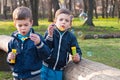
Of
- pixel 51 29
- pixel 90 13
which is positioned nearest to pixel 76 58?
pixel 51 29

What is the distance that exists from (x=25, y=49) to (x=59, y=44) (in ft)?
1.79

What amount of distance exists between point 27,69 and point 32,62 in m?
0.09

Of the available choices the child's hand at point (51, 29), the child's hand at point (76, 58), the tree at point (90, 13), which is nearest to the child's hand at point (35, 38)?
the child's hand at point (51, 29)

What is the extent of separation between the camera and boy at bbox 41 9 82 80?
14.5 feet

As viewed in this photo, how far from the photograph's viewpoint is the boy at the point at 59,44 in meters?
4.42

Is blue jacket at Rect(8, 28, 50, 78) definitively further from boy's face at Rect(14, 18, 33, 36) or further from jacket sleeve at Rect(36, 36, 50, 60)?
boy's face at Rect(14, 18, 33, 36)

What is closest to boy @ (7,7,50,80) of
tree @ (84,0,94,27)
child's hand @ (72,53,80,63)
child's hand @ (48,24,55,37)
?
child's hand @ (48,24,55,37)

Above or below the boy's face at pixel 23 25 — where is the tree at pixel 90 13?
below

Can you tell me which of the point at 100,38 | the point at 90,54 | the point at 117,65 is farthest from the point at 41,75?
the point at 100,38

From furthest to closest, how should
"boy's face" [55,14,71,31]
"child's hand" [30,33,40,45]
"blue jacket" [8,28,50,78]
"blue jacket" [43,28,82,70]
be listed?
"blue jacket" [43,28,82,70], "boy's face" [55,14,71,31], "blue jacket" [8,28,50,78], "child's hand" [30,33,40,45]

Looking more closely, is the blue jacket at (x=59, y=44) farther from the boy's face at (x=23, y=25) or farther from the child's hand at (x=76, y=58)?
the boy's face at (x=23, y=25)

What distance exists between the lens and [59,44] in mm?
4508

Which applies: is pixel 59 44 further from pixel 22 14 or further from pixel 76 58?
pixel 22 14

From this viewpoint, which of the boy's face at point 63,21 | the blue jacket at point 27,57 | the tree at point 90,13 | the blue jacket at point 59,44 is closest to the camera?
the blue jacket at point 27,57
